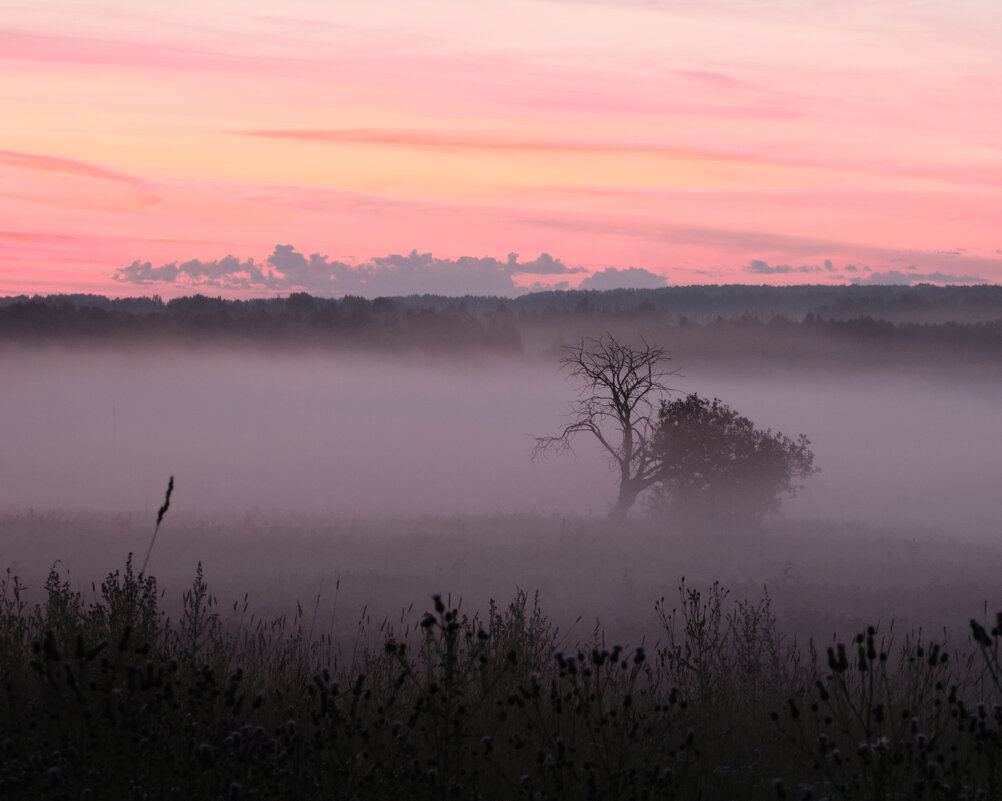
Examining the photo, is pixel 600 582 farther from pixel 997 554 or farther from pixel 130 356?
pixel 130 356

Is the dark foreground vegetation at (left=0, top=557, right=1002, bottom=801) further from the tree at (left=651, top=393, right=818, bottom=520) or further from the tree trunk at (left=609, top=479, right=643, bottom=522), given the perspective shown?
the tree trunk at (left=609, top=479, right=643, bottom=522)

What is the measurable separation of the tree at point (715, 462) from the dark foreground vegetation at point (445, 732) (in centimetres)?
2710

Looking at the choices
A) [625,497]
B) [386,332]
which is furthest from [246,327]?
[625,497]

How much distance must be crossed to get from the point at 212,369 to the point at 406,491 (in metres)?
89.0

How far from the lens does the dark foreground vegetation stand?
15.4ft

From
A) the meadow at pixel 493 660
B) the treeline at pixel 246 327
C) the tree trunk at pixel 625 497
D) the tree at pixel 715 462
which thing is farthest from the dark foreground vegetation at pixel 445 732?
the treeline at pixel 246 327

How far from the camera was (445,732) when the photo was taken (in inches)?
188

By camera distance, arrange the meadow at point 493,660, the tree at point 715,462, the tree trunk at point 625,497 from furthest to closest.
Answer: the tree trunk at point 625,497
the tree at point 715,462
the meadow at point 493,660

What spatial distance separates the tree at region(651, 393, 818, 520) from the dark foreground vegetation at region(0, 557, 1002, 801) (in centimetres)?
2710

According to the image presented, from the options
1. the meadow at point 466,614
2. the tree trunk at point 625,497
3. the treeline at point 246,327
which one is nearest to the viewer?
the meadow at point 466,614

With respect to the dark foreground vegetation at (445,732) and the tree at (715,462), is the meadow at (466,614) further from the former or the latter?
the tree at (715,462)

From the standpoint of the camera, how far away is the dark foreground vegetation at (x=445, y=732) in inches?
185

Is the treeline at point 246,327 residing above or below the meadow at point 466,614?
above

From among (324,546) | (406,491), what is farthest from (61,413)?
(324,546)
